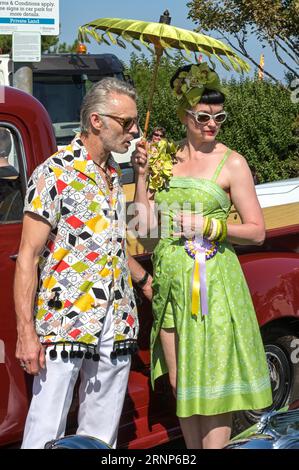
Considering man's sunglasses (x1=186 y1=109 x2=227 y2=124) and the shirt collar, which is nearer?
the shirt collar

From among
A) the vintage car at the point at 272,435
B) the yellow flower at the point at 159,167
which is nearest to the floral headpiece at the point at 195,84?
the yellow flower at the point at 159,167

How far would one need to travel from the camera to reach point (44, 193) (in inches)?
135

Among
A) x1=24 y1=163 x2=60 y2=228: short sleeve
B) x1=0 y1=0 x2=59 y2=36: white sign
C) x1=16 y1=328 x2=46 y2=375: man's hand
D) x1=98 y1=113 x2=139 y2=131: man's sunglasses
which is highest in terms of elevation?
x1=0 y1=0 x2=59 y2=36: white sign

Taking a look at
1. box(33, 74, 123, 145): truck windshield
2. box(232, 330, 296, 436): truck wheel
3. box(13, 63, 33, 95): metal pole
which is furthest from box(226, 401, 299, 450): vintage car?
box(33, 74, 123, 145): truck windshield

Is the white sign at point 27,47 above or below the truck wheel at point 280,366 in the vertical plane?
above

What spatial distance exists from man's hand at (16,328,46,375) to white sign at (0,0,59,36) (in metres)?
3.75

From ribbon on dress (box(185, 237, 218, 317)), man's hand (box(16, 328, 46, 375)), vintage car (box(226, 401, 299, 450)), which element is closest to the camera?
vintage car (box(226, 401, 299, 450))

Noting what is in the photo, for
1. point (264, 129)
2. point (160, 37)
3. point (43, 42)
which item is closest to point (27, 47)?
point (160, 37)

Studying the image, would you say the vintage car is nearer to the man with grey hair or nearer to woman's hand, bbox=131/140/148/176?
the man with grey hair

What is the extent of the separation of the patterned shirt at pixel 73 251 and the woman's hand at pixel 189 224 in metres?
0.40

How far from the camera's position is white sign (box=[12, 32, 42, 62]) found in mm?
6820

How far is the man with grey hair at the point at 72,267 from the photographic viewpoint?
3408 millimetres

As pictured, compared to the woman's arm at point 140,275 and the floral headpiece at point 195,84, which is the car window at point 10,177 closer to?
the woman's arm at point 140,275
